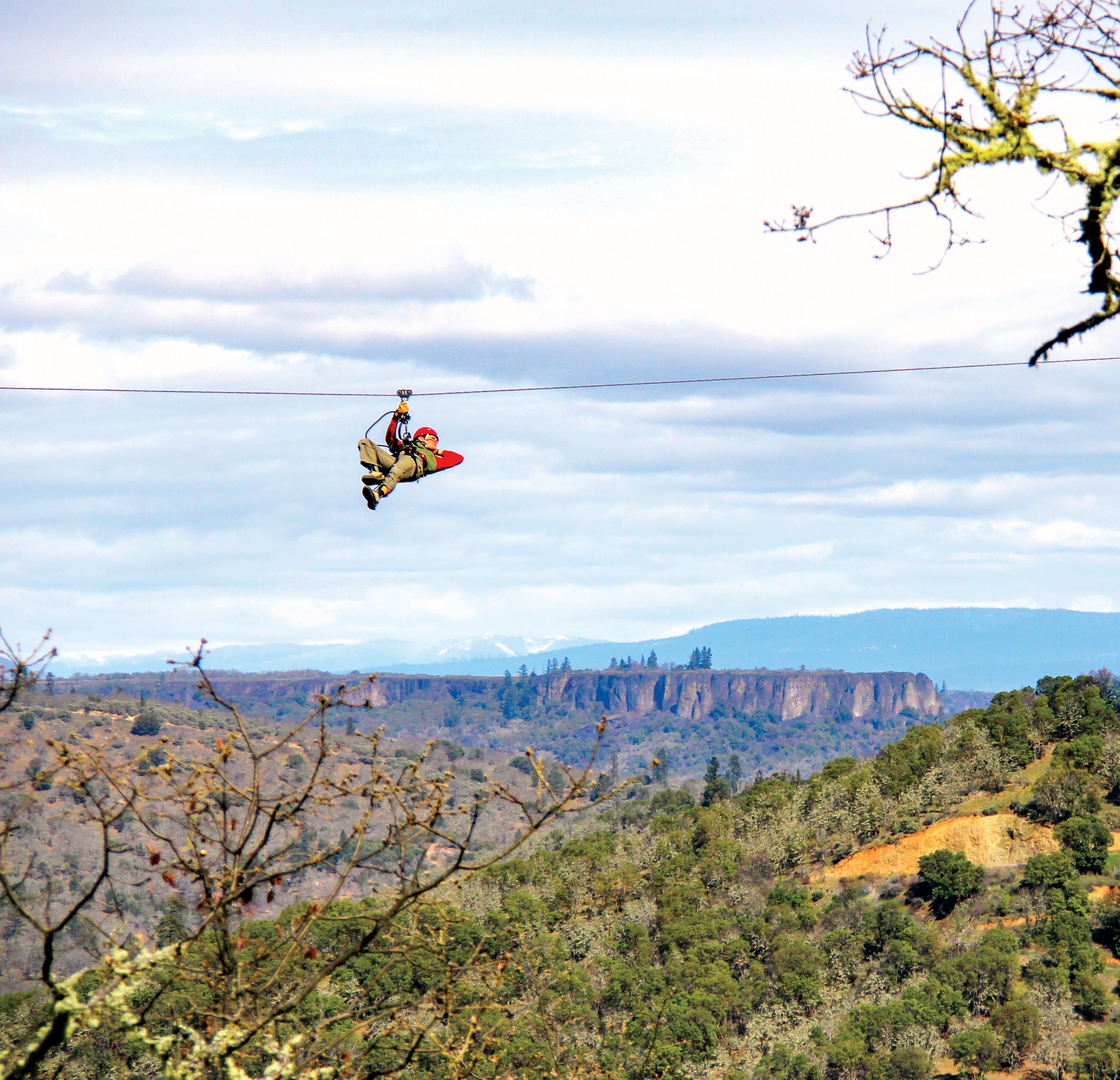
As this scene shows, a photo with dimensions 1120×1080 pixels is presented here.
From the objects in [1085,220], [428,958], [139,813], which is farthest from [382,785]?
A: [428,958]

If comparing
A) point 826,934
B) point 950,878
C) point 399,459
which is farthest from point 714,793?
point 399,459

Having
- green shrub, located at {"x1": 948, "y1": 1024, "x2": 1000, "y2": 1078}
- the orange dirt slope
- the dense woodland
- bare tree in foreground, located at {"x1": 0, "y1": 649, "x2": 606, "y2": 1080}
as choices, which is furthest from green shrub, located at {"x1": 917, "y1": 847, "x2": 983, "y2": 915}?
bare tree in foreground, located at {"x1": 0, "y1": 649, "x2": 606, "y2": 1080}

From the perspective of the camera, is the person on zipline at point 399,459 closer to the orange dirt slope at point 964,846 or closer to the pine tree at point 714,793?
the orange dirt slope at point 964,846

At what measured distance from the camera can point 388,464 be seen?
17078 millimetres

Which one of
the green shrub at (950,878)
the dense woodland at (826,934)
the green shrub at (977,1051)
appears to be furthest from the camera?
the green shrub at (950,878)

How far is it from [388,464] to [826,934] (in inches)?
2312

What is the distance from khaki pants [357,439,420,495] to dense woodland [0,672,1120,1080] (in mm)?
9349

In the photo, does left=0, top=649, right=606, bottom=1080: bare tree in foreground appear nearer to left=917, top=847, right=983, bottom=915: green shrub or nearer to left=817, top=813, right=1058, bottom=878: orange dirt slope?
left=917, top=847, right=983, bottom=915: green shrub

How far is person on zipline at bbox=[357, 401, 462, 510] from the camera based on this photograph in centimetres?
1677

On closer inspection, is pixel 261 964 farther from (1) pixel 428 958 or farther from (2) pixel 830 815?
(2) pixel 830 815

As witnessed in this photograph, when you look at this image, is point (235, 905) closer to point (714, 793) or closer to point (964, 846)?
point (964, 846)

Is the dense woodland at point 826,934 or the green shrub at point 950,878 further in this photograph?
the green shrub at point 950,878

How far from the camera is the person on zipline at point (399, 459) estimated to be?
16766mm

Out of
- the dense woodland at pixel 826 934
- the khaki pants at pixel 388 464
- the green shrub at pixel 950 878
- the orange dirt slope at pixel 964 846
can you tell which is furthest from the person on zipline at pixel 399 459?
the orange dirt slope at pixel 964 846
